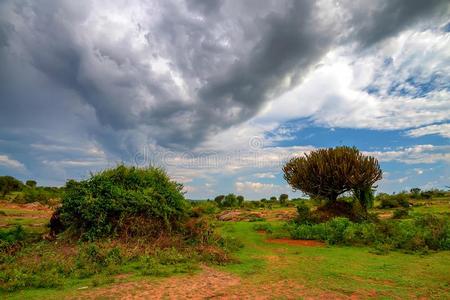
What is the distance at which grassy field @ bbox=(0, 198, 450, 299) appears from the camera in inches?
253

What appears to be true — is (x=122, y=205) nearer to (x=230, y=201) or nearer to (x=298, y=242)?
(x=298, y=242)

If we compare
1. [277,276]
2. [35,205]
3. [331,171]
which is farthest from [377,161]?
[35,205]

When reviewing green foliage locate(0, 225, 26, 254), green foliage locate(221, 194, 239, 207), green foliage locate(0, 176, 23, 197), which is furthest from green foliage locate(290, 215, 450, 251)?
green foliage locate(0, 176, 23, 197)

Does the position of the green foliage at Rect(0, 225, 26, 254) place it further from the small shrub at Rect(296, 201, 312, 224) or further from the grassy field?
the small shrub at Rect(296, 201, 312, 224)

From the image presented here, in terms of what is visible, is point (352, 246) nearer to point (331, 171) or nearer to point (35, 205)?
point (331, 171)

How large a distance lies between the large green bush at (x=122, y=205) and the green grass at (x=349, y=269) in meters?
3.19

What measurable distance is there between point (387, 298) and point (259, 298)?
2.40 metres

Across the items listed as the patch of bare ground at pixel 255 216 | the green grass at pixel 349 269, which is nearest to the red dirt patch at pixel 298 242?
the green grass at pixel 349 269

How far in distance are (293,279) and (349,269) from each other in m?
2.02

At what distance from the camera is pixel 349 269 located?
870 centimetres

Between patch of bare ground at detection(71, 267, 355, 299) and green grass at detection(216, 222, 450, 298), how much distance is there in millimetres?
389

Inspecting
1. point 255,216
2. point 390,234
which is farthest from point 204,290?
point 255,216

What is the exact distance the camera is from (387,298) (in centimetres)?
630

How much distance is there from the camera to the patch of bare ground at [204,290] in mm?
6176
